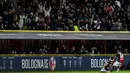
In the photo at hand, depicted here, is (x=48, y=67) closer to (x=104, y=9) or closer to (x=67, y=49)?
(x=67, y=49)

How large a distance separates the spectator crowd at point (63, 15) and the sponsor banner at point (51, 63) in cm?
312

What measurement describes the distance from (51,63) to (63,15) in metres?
5.22

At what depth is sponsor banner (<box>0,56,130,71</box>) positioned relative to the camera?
103ft

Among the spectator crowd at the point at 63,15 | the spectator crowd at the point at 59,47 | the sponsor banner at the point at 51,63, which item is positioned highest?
the spectator crowd at the point at 63,15

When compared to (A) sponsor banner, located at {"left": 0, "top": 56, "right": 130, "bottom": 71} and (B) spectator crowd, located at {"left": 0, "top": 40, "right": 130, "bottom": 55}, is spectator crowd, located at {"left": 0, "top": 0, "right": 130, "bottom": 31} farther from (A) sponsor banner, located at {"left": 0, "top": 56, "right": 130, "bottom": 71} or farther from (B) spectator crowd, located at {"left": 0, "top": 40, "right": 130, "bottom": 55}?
(A) sponsor banner, located at {"left": 0, "top": 56, "right": 130, "bottom": 71}

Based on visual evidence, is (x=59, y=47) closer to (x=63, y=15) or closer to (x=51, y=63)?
(x=51, y=63)

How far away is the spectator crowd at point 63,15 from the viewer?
113ft

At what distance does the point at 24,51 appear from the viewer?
33344 millimetres

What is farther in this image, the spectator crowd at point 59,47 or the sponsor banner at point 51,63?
the spectator crowd at point 59,47

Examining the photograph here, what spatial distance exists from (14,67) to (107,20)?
975cm

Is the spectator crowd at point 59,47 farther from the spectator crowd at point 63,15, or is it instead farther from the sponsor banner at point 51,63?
the spectator crowd at point 63,15

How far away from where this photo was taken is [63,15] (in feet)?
118

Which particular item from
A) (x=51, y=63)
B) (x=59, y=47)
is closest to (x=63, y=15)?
(x=59, y=47)

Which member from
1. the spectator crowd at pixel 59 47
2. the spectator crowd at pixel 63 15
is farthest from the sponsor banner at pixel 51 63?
the spectator crowd at pixel 63 15
